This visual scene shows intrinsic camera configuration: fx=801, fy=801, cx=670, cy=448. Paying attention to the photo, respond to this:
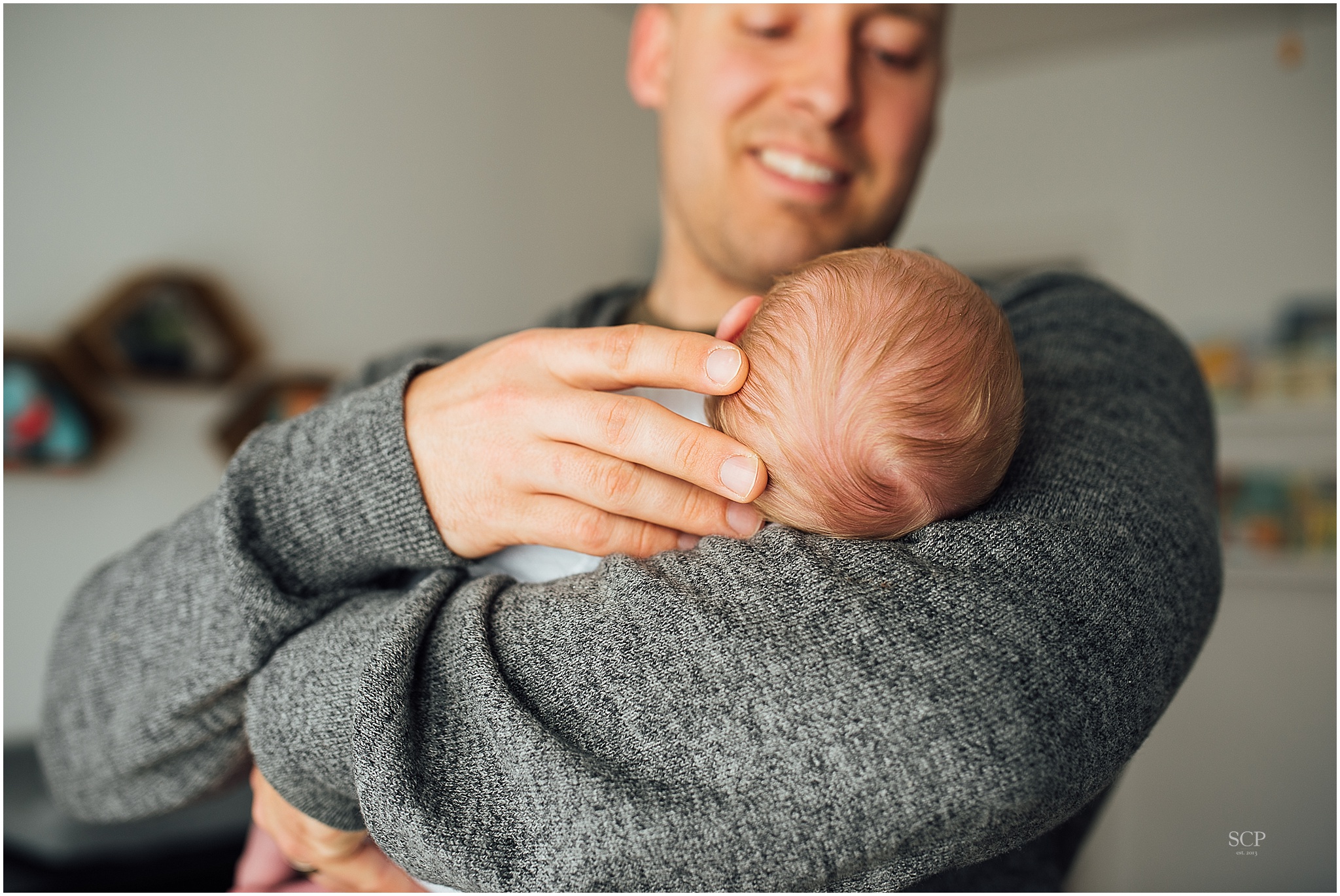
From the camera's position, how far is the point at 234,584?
2.24ft

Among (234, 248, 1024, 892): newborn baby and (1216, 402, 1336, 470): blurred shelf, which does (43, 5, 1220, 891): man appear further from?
(1216, 402, 1336, 470): blurred shelf

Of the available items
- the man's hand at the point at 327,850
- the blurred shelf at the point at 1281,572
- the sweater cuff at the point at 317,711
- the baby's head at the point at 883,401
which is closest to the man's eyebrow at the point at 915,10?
the baby's head at the point at 883,401

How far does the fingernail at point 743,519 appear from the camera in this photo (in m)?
0.70

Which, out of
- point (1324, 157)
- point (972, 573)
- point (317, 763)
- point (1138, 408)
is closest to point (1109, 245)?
point (1324, 157)

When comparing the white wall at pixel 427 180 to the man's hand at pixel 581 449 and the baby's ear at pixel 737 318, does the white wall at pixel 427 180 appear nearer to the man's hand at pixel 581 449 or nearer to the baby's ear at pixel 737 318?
the man's hand at pixel 581 449

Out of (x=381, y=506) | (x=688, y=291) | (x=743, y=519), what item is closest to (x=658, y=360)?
(x=743, y=519)

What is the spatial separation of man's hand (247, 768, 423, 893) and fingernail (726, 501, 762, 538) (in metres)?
0.42

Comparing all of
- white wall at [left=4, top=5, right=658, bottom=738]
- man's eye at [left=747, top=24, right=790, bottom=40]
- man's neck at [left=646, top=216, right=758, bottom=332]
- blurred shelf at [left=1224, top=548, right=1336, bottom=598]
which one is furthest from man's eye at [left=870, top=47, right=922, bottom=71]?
blurred shelf at [left=1224, top=548, right=1336, bottom=598]

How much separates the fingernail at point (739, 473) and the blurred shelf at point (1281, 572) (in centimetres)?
333

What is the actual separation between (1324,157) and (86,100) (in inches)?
163

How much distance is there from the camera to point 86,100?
6.65 ft

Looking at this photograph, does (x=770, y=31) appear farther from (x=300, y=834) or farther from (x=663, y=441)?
(x=300, y=834)

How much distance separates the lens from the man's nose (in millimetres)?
991

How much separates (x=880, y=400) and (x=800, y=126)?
50cm
